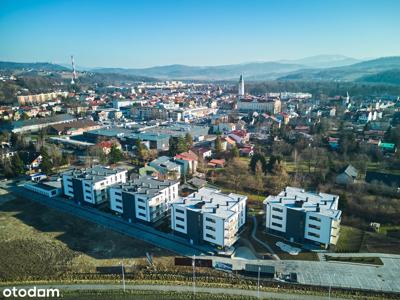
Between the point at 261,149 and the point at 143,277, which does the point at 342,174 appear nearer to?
the point at 261,149

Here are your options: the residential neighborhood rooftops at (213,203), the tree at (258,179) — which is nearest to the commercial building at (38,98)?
the tree at (258,179)

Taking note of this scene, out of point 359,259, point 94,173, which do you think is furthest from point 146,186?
point 359,259

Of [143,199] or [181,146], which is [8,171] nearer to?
[181,146]

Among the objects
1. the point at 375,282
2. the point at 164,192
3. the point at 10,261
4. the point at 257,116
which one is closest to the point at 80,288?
the point at 10,261

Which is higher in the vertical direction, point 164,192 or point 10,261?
point 164,192

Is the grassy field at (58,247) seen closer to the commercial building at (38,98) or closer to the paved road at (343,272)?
the paved road at (343,272)

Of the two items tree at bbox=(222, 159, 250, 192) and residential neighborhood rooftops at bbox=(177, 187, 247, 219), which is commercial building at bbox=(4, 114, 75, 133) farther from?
residential neighborhood rooftops at bbox=(177, 187, 247, 219)
